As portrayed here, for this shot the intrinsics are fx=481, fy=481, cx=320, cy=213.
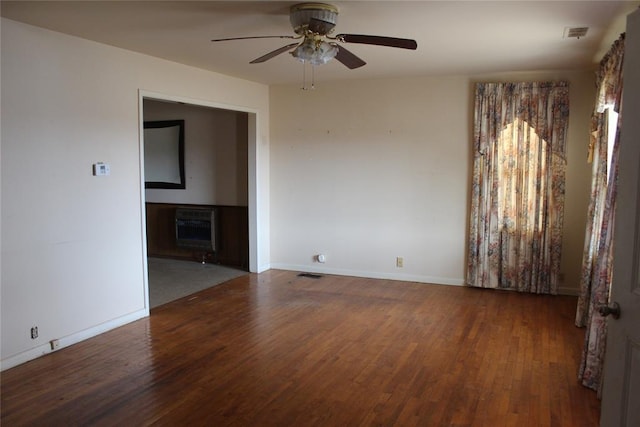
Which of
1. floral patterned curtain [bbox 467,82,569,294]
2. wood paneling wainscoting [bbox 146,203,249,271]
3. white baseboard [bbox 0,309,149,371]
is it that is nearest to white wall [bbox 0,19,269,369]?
white baseboard [bbox 0,309,149,371]

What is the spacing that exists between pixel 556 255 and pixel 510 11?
312 centimetres

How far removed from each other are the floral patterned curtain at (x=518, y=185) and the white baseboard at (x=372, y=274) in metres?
0.37

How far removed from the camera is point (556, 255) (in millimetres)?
5340

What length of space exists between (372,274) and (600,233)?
3.20 metres

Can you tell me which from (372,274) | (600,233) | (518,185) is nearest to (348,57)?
(600,233)

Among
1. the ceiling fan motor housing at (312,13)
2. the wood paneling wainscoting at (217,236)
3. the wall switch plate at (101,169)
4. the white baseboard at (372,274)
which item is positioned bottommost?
the white baseboard at (372,274)

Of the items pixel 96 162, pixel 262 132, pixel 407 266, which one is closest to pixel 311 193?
pixel 262 132

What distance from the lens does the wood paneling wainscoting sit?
6.98 meters

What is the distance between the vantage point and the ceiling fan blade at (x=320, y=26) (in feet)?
10.0

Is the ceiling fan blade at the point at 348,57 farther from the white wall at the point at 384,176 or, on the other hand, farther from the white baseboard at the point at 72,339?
the white baseboard at the point at 72,339

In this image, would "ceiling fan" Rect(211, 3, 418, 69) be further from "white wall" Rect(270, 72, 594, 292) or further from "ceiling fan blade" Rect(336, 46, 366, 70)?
"white wall" Rect(270, 72, 594, 292)

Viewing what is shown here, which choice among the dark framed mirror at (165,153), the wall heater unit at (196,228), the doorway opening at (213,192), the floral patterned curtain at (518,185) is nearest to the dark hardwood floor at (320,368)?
the floral patterned curtain at (518,185)

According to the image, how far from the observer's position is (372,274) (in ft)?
20.6

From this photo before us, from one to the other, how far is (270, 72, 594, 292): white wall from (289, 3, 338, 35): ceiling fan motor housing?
9.59ft
